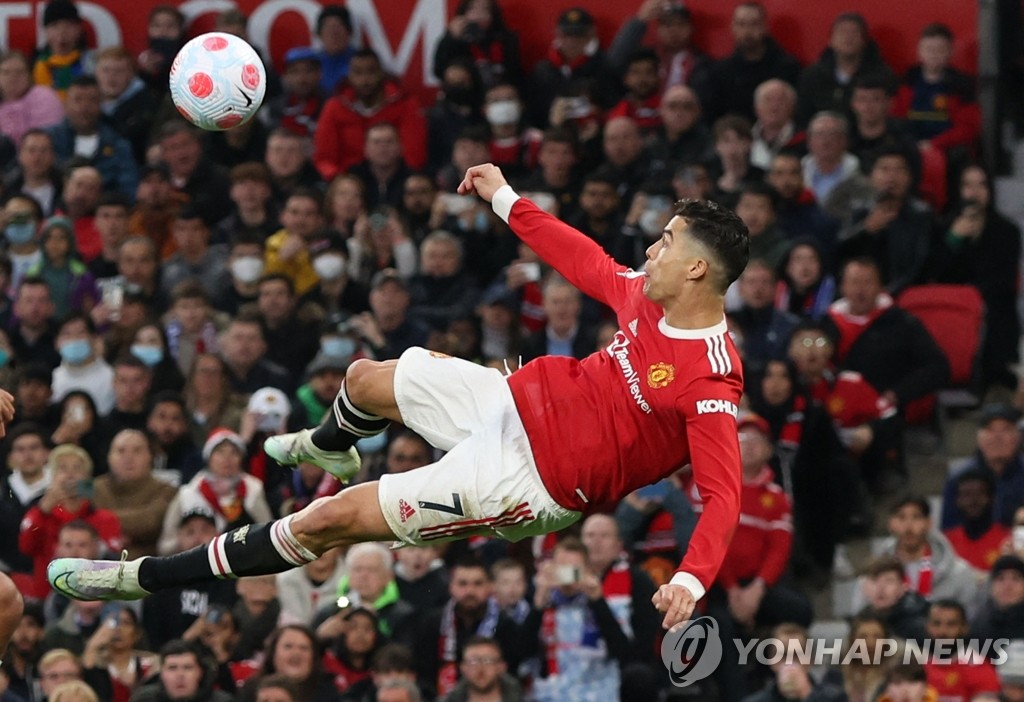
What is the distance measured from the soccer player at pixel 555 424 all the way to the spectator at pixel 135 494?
395 centimetres

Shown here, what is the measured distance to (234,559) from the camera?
8.84 meters

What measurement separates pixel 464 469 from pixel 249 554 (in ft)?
3.24

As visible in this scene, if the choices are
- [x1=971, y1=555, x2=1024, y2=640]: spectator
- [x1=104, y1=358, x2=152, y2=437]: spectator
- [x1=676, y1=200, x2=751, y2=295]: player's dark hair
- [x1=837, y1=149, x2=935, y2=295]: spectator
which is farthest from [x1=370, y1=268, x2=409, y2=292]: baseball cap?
[x1=676, y1=200, x2=751, y2=295]: player's dark hair

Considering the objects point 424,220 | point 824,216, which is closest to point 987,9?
point 824,216

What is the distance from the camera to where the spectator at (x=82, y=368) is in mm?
14016

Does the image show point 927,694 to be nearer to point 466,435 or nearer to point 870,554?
point 870,554

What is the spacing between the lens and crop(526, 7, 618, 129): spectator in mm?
15906

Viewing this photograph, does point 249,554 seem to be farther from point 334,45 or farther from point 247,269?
point 334,45

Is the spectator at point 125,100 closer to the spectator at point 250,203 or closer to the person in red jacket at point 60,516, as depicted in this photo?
the spectator at point 250,203

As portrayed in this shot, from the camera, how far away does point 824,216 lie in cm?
1420

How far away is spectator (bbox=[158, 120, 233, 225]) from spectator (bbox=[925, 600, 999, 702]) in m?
6.47

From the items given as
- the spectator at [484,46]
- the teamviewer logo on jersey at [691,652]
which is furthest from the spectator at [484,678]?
the spectator at [484,46]

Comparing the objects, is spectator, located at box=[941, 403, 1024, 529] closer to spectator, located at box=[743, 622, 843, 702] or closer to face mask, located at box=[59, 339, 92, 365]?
spectator, located at box=[743, 622, 843, 702]

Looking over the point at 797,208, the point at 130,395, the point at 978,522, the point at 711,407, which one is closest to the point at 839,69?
the point at 797,208
